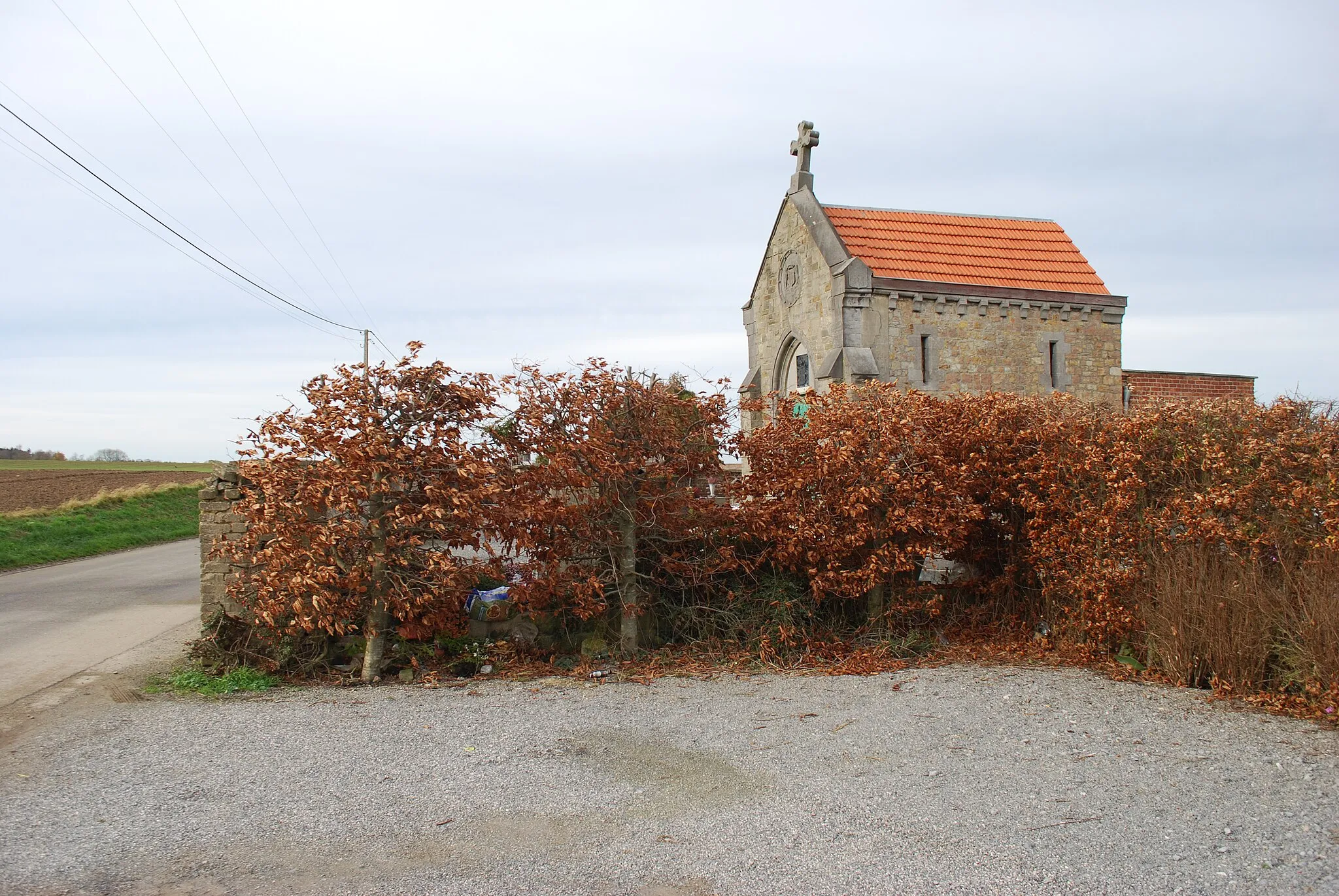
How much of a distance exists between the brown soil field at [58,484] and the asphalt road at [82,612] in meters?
10.5

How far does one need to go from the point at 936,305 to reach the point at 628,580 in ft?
39.1

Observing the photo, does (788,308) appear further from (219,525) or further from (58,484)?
(58,484)

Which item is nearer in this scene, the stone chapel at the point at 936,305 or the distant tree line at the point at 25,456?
the stone chapel at the point at 936,305

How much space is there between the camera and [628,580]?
9039 mm

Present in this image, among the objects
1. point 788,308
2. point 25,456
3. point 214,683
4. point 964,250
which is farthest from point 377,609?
point 25,456

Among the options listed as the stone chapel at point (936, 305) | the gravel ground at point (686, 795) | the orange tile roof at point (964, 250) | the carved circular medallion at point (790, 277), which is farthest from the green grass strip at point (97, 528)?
the orange tile roof at point (964, 250)

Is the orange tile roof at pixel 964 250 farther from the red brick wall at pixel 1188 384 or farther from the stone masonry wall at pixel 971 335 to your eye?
the red brick wall at pixel 1188 384

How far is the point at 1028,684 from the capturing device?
304 inches

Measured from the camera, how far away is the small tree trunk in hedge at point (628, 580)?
9016mm

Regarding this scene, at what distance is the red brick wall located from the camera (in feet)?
70.9

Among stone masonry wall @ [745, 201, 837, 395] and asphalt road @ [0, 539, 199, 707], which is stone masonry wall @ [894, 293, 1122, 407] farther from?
asphalt road @ [0, 539, 199, 707]

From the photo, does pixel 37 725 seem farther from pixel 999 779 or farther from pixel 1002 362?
pixel 1002 362

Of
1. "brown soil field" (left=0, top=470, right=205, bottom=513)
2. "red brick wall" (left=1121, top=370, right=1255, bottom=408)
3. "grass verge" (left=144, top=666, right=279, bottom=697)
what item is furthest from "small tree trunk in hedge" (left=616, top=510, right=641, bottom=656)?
"brown soil field" (left=0, top=470, right=205, bottom=513)

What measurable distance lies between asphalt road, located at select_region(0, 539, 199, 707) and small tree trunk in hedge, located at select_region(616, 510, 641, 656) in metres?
5.20
